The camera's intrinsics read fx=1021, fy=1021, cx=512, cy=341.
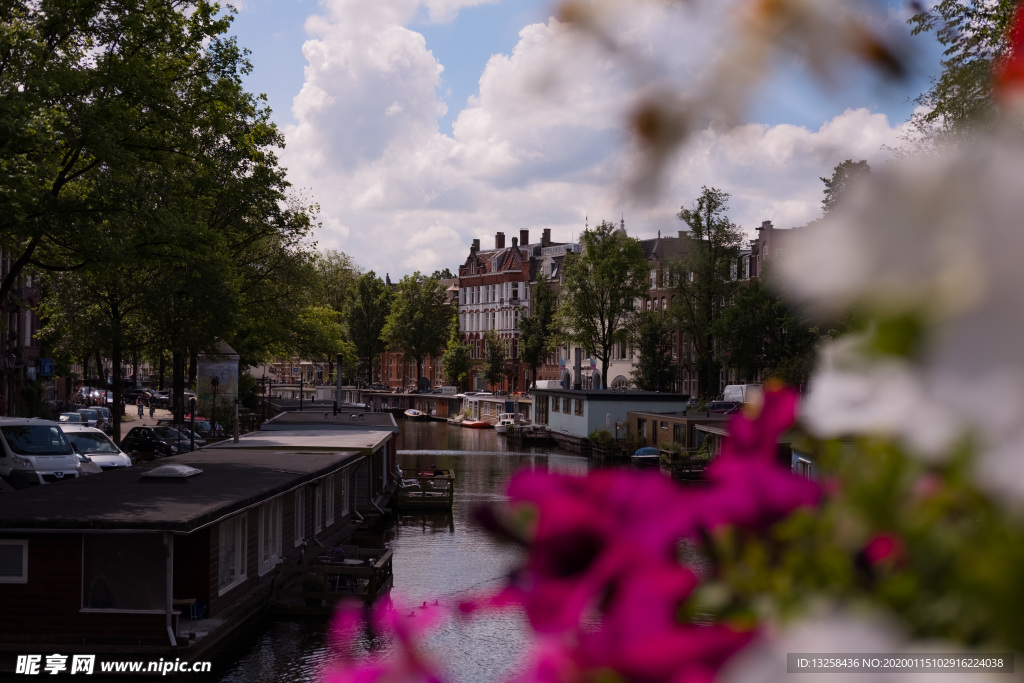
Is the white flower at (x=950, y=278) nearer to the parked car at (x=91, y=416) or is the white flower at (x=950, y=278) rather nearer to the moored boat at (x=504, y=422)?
the parked car at (x=91, y=416)

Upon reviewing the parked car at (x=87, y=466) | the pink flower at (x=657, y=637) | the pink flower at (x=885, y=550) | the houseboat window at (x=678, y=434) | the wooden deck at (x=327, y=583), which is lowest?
the wooden deck at (x=327, y=583)

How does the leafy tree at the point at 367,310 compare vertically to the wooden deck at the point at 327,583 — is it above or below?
above

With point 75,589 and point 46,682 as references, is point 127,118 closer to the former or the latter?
point 75,589

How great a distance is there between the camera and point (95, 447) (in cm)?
3081

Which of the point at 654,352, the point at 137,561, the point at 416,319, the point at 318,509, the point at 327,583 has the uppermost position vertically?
the point at 416,319

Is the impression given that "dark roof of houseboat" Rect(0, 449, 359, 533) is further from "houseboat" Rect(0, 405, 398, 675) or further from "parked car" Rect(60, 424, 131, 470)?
"parked car" Rect(60, 424, 131, 470)

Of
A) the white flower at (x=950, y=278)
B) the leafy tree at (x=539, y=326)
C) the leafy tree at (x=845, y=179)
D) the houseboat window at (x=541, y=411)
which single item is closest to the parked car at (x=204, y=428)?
the houseboat window at (x=541, y=411)

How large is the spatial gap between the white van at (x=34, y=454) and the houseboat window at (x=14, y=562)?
29.2 ft

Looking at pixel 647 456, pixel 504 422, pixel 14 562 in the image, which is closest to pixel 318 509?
pixel 14 562

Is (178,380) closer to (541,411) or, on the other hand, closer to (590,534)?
(541,411)

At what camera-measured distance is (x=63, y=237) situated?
2275cm

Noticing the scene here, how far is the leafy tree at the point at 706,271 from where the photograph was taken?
6600 centimetres

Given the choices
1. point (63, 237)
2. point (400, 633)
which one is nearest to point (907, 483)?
point (400, 633)

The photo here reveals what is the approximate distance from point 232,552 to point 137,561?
2.90 metres
